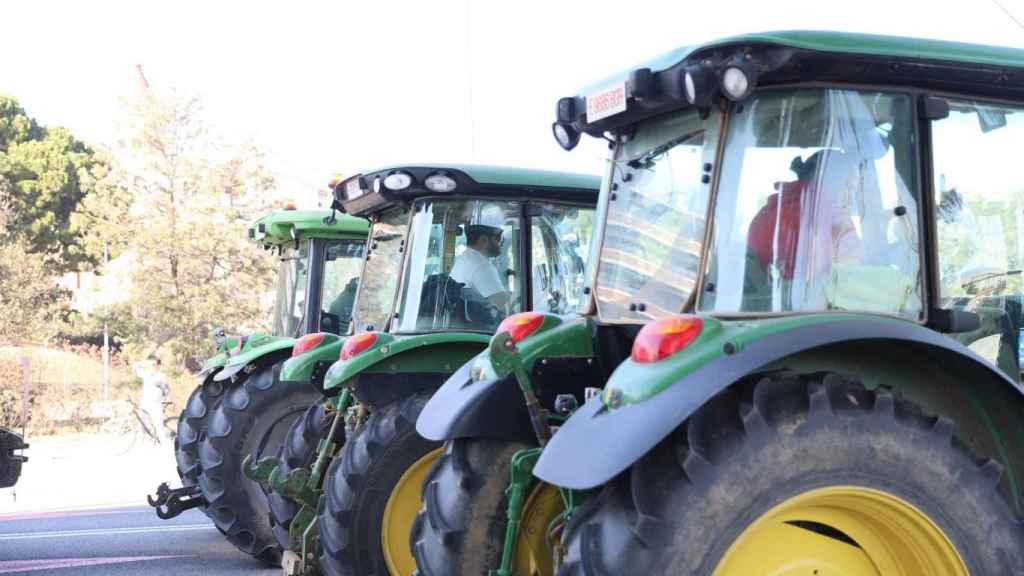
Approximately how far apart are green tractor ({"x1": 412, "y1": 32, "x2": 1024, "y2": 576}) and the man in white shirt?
81.9 inches

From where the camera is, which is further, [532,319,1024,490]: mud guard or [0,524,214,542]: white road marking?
[0,524,214,542]: white road marking

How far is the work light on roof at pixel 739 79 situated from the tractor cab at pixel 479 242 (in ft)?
9.99

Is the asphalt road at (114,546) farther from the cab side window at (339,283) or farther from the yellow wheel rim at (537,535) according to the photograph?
the yellow wheel rim at (537,535)

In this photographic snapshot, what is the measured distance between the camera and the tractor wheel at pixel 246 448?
790cm

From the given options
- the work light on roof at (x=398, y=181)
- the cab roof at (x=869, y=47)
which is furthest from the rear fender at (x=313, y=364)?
the cab roof at (x=869, y=47)

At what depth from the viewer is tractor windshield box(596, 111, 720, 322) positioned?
3672mm

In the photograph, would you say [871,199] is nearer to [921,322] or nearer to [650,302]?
[921,322]

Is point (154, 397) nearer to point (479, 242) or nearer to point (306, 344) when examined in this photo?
point (306, 344)

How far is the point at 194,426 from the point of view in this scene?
8906 millimetres

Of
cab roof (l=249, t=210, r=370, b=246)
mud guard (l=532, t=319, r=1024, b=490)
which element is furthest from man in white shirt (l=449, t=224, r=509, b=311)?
mud guard (l=532, t=319, r=1024, b=490)

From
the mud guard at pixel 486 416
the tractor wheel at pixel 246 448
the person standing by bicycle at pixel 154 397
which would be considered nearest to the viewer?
the mud guard at pixel 486 416

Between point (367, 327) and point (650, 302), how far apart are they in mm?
3403

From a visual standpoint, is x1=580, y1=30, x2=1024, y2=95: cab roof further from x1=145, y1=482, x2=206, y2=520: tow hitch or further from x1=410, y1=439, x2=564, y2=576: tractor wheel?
x1=145, y1=482, x2=206, y2=520: tow hitch

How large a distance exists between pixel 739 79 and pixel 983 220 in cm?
104
